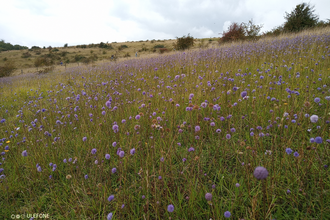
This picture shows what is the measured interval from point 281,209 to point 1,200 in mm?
2910

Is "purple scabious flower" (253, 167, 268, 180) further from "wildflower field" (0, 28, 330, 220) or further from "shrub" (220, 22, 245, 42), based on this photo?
"shrub" (220, 22, 245, 42)

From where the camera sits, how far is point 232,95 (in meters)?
3.05

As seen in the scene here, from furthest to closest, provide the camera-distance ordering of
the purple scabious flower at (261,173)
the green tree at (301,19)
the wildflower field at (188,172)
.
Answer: the green tree at (301,19) → the wildflower field at (188,172) → the purple scabious flower at (261,173)

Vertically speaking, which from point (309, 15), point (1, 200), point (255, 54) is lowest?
point (1, 200)

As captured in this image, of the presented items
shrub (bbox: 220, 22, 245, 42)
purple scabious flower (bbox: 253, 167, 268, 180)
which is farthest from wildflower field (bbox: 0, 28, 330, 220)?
shrub (bbox: 220, 22, 245, 42)

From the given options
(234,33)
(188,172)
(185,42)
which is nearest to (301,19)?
(234,33)

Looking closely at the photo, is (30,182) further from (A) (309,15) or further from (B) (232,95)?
(A) (309,15)

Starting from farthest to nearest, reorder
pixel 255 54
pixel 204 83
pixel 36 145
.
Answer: pixel 255 54 → pixel 204 83 → pixel 36 145

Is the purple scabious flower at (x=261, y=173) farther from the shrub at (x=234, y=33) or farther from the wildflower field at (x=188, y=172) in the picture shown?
the shrub at (x=234, y=33)

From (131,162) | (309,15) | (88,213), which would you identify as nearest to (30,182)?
(88,213)

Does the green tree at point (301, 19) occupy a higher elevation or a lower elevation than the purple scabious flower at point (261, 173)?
higher

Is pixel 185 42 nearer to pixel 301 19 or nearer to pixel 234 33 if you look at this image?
pixel 234 33

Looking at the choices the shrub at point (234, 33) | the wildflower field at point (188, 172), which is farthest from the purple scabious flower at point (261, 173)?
the shrub at point (234, 33)

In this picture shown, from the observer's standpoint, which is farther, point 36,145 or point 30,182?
point 36,145
